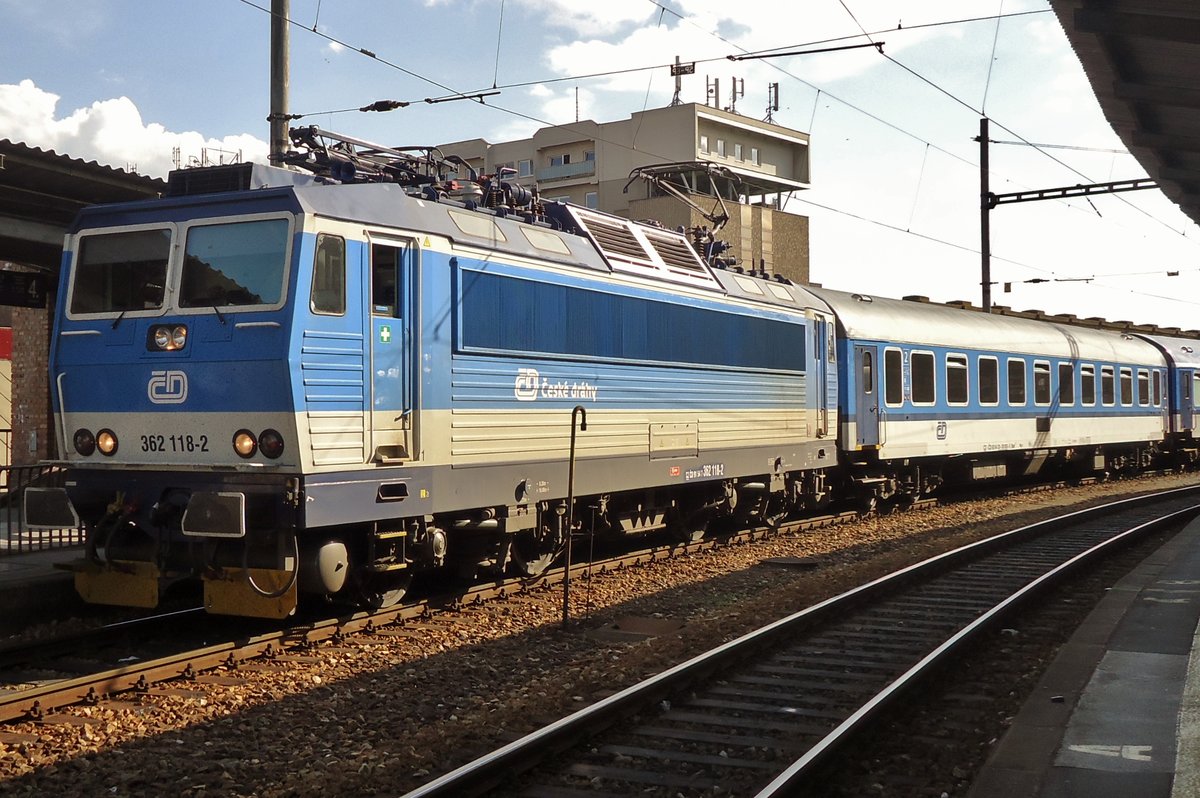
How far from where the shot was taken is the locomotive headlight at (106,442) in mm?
9195

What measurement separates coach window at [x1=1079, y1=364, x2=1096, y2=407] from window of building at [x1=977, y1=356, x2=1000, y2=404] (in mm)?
4673

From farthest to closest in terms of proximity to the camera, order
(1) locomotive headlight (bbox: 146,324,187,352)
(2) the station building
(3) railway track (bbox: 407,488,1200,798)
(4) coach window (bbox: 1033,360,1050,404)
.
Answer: (2) the station building → (4) coach window (bbox: 1033,360,1050,404) → (1) locomotive headlight (bbox: 146,324,187,352) → (3) railway track (bbox: 407,488,1200,798)

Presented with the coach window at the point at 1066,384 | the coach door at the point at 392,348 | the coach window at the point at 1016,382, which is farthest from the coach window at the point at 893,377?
the coach door at the point at 392,348

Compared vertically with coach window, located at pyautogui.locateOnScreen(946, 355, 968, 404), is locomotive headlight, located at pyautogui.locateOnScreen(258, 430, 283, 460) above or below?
below

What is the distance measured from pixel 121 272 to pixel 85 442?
1.43 metres

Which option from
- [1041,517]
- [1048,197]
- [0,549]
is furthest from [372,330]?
[1048,197]

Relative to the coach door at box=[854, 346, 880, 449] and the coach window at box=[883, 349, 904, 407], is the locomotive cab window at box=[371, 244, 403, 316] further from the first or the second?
the coach window at box=[883, 349, 904, 407]

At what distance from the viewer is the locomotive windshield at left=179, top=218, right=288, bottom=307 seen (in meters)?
8.71

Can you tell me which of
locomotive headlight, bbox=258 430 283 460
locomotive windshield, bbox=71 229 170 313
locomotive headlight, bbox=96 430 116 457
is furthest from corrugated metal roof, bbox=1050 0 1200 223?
locomotive headlight, bbox=96 430 116 457

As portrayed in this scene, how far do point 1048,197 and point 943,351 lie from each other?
27.5 feet

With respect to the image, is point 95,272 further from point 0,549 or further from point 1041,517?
point 1041,517

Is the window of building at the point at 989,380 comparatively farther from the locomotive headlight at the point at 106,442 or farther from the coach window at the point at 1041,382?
the locomotive headlight at the point at 106,442

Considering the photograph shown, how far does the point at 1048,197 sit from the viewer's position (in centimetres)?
2731

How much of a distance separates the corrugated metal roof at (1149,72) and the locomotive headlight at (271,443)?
6.06 metres
